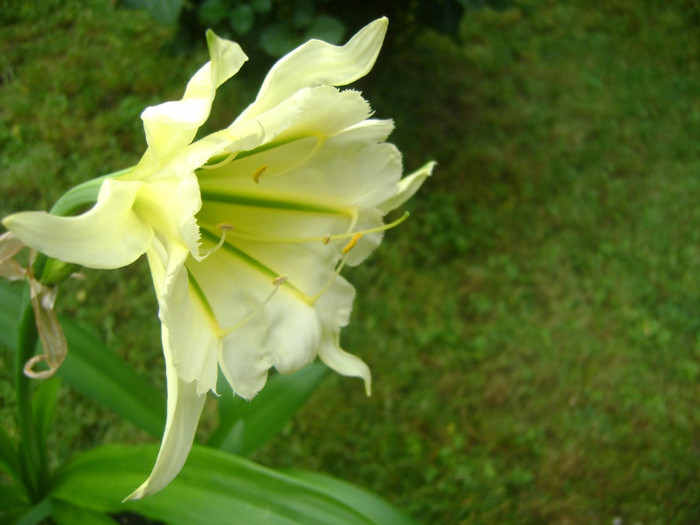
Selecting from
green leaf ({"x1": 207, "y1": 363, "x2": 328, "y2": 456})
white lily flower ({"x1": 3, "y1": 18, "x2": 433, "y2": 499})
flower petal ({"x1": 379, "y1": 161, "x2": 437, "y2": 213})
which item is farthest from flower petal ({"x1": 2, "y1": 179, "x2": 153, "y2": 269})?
green leaf ({"x1": 207, "y1": 363, "x2": 328, "y2": 456})

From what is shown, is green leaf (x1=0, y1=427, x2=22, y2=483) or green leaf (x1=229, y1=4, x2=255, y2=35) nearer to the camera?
green leaf (x1=0, y1=427, x2=22, y2=483)

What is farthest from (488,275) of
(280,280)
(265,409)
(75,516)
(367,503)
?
(280,280)

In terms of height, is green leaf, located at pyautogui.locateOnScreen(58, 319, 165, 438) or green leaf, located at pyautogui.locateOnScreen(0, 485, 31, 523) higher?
→ green leaf, located at pyautogui.locateOnScreen(58, 319, 165, 438)

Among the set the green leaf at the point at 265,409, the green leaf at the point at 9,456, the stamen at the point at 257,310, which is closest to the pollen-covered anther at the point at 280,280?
the stamen at the point at 257,310

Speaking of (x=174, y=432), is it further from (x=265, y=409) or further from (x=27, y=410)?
(x=265, y=409)

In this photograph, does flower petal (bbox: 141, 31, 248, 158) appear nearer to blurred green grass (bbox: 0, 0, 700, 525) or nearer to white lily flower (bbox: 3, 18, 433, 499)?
white lily flower (bbox: 3, 18, 433, 499)

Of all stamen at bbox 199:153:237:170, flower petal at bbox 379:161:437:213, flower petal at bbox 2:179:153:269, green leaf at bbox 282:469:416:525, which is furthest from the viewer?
green leaf at bbox 282:469:416:525

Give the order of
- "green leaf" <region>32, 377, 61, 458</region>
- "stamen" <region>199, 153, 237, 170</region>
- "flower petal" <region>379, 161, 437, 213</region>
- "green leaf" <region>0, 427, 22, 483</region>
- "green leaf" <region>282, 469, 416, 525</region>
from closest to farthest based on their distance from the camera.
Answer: "stamen" <region>199, 153, 237, 170</region> → "flower petal" <region>379, 161, 437, 213</region> → "green leaf" <region>282, 469, 416, 525</region> → "green leaf" <region>0, 427, 22, 483</region> → "green leaf" <region>32, 377, 61, 458</region>

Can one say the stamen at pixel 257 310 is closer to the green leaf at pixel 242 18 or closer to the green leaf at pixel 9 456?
the green leaf at pixel 9 456
